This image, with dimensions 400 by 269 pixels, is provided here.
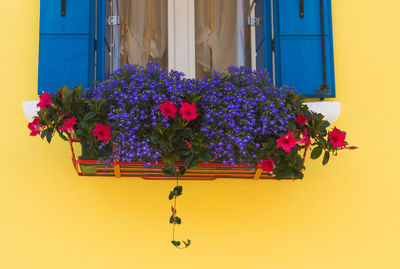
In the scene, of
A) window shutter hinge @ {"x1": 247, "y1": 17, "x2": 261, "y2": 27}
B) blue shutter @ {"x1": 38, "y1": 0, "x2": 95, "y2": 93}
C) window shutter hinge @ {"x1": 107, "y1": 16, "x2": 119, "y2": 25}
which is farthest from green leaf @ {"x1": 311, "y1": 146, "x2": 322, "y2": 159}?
window shutter hinge @ {"x1": 107, "y1": 16, "x2": 119, "y2": 25}

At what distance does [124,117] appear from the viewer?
107 inches

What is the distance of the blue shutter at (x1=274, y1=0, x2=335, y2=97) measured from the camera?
3.24 metres

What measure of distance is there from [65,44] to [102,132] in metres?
0.77

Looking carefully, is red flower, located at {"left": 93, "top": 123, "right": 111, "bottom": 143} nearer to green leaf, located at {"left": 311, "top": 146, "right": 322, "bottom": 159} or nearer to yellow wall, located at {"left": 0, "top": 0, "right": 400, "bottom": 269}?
yellow wall, located at {"left": 0, "top": 0, "right": 400, "bottom": 269}

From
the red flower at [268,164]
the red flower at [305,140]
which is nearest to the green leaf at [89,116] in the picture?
the red flower at [268,164]

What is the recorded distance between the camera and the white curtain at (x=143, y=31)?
3.70m

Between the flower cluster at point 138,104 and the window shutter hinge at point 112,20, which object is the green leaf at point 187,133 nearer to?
the flower cluster at point 138,104

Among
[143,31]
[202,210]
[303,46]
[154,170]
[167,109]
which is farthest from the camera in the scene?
[143,31]

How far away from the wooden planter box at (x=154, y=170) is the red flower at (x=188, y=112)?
295mm

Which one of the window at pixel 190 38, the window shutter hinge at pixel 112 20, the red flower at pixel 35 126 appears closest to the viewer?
the red flower at pixel 35 126

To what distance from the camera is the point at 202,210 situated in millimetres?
3172

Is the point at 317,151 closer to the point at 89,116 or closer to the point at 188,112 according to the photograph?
the point at 188,112

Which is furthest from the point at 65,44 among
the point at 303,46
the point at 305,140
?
the point at 305,140

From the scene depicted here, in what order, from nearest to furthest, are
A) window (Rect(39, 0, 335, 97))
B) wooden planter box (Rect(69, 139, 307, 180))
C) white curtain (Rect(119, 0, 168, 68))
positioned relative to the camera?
wooden planter box (Rect(69, 139, 307, 180))
window (Rect(39, 0, 335, 97))
white curtain (Rect(119, 0, 168, 68))
